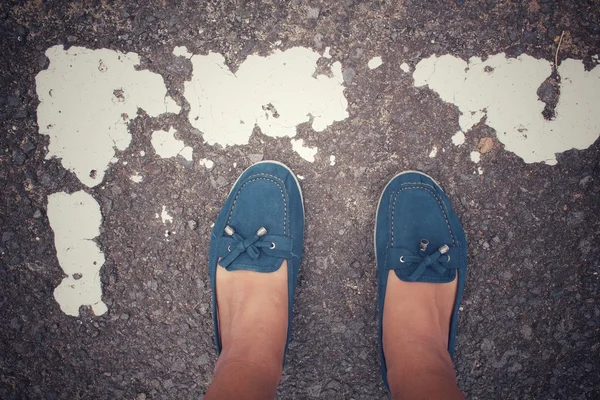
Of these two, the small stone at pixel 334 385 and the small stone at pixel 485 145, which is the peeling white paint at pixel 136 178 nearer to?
the small stone at pixel 334 385

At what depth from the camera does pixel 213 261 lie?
171cm

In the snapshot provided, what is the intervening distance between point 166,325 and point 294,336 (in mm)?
635

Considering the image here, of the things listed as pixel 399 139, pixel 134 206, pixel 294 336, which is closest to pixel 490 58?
pixel 399 139

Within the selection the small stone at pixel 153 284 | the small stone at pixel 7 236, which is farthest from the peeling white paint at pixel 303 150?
the small stone at pixel 7 236

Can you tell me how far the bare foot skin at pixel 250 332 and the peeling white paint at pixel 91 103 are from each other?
0.80 metres

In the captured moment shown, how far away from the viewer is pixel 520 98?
66.2 inches

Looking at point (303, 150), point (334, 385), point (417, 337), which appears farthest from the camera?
point (334, 385)

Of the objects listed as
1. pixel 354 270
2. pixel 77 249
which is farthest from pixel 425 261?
pixel 77 249

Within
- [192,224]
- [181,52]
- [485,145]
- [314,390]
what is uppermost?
[181,52]

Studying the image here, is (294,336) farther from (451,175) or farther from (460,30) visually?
(460,30)

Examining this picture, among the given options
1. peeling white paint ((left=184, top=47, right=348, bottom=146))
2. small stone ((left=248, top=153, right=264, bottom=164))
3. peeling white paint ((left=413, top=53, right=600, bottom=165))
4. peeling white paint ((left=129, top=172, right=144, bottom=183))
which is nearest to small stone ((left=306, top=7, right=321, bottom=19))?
peeling white paint ((left=184, top=47, right=348, bottom=146))

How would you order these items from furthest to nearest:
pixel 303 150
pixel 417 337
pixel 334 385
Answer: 1. pixel 334 385
2. pixel 303 150
3. pixel 417 337

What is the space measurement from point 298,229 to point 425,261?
59 centimetres

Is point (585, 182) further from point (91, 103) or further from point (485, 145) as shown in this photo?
point (91, 103)
